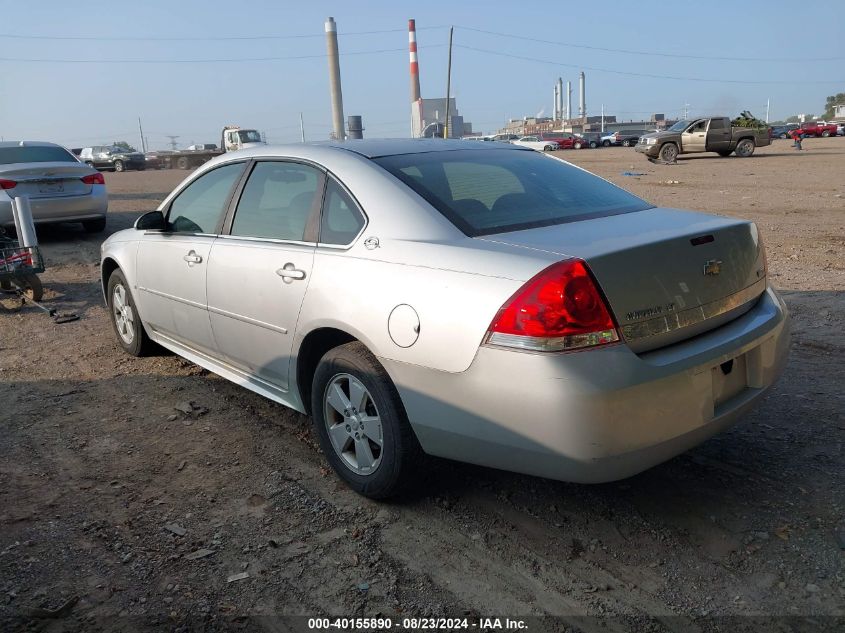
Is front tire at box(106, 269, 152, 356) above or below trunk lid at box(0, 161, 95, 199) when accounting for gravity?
below

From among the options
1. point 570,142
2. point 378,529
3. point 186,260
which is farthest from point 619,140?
point 378,529

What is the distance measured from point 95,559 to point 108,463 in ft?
3.22

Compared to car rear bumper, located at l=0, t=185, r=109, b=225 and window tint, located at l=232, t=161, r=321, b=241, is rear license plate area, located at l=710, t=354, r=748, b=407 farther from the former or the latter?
car rear bumper, located at l=0, t=185, r=109, b=225

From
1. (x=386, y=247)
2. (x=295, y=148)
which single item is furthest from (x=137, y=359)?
(x=386, y=247)

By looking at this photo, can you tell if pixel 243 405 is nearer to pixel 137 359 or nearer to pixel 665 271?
pixel 137 359

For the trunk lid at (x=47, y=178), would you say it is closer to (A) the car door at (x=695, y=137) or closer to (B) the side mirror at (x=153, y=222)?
(B) the side mirror at (x=153, y=222)

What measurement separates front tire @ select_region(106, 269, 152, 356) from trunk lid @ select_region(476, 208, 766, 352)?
3362 mm

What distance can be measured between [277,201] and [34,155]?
29.7 feet

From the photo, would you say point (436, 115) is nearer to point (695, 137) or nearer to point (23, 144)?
point (695, 137)

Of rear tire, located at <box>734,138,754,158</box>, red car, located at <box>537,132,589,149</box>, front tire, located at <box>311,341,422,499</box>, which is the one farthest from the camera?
red car, located at <box>537,132,589,149</box>

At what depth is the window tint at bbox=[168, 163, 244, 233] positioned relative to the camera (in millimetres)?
4262

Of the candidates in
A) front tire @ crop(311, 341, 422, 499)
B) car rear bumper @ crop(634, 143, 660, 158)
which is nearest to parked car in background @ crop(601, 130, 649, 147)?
car rear bumper @ crop(634, 143, 660, 158)

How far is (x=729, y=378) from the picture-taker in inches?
115

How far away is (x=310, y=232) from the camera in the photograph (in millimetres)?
3531
